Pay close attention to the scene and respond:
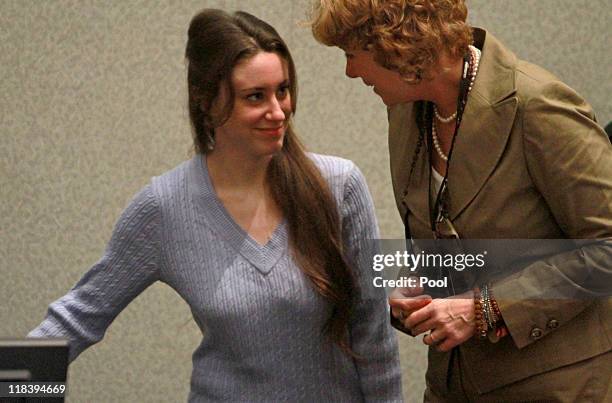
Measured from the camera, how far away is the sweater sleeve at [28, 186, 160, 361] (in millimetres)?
1842

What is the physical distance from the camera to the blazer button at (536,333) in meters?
1.62

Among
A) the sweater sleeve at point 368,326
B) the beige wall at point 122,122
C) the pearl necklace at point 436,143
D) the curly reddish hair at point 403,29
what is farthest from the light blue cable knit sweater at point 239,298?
the beige wall at point 122,122

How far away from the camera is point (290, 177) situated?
1.84 m

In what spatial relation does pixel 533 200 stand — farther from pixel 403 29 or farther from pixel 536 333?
pixel 403 29

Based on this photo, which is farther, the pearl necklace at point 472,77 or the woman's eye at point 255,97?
the woman's eye at point 255,97

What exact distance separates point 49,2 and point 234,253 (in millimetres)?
1459

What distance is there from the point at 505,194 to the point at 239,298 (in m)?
0.46

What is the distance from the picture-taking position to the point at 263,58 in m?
1.78

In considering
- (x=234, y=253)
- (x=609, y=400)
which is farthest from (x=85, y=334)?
(x=609, y=400)

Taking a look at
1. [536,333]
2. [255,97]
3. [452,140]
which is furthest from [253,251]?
[536,333]

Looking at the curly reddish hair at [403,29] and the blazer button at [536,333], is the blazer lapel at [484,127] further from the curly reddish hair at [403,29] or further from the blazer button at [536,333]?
the blazer button at [536,333]

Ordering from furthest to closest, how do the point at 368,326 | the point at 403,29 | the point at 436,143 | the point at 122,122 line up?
1. the point at 122,122
2. the point at 368,326
3. the point at 436,143
4. the point at 403,29

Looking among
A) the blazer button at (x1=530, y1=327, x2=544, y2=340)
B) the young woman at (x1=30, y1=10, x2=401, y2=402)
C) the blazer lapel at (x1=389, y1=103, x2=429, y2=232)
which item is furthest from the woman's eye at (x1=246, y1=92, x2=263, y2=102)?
the blazer button at (x1=530, y1=327, x2=544, y2=340)

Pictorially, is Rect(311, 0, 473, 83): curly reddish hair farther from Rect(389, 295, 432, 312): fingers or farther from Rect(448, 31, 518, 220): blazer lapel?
Rect(389, 295, 432, 312): fingers
